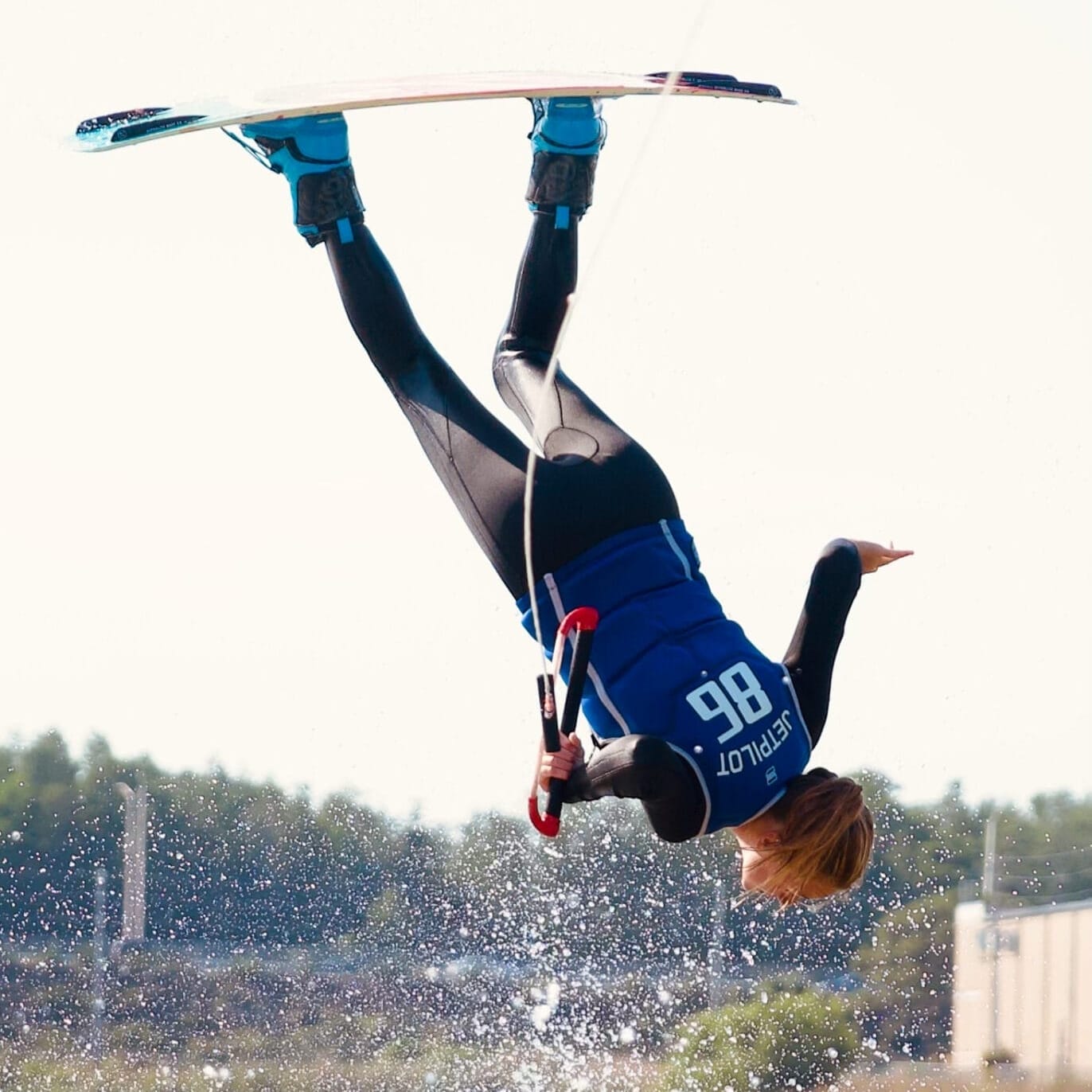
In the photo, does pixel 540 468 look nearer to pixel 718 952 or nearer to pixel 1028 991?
pixel 1028 991

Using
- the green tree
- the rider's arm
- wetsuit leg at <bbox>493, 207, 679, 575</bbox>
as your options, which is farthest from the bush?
the rider's arm

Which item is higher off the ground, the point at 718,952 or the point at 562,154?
the point at 562,154

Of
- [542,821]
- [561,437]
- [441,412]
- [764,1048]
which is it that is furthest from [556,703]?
[764,1048]

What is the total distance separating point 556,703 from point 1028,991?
23.2 ft

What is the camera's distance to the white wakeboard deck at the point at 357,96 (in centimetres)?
391

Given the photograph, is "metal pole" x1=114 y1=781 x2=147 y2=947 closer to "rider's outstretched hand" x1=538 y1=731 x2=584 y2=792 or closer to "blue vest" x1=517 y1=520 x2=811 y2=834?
"blue vest" x1=517 y1=520 x2=811 y2=834

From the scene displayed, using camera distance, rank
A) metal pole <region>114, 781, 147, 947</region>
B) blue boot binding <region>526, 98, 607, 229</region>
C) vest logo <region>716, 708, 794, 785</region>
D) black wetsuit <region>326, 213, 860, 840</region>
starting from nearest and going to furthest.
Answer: vest logo <region>716, 708, 794, 785</region>, black wetsuit <region>326, 213, 860, 840</region>, blue boot binding <region>526, 98, 607, 229</region>, metal pole <region>114, 781, 147, 947</region>

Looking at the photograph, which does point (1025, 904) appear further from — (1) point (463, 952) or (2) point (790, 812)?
(2) point (790, 812)

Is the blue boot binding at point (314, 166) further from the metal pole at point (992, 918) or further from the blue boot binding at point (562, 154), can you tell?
the metal pole at point (992, 918)

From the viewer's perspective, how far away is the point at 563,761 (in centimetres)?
331

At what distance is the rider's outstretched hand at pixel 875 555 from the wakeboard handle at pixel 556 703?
759mm

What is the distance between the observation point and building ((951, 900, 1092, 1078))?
911cm

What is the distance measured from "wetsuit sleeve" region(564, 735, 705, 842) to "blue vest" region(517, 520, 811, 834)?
0.05m

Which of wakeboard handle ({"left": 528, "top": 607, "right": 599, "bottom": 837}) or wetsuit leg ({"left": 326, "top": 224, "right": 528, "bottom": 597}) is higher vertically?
wetsuit leg ({"left": 326, "top": 224, "right": 528, "bottom": 597})
